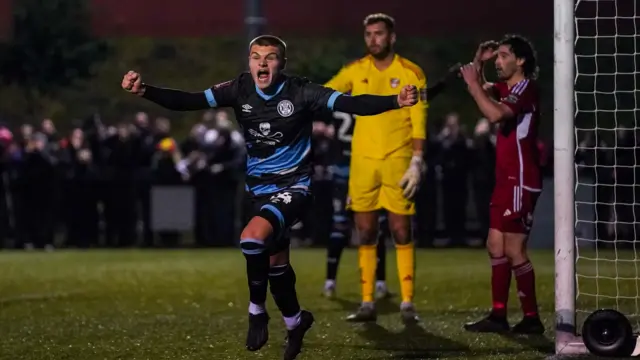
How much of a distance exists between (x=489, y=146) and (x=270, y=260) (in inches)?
453

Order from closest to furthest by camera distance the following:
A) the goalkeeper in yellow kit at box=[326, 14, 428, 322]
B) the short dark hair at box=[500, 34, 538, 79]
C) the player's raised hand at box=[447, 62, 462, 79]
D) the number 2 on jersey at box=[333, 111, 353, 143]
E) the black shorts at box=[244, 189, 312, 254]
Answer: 1. the black shorts at box=[244, 189, 312, 254]
2. the short dark hair at box=[500, 34, 538, 79]
3. the player's raised hand at box=[447, 62, 462, 79]
4. the goalkeeper in yellow kit at box=[326, 14, 428, 322]
5. the number 2 on jersey at box=[333, 111, 353, 143]

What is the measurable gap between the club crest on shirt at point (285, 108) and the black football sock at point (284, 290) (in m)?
0.92

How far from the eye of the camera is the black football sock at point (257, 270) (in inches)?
287

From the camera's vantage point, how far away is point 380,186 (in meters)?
9.95

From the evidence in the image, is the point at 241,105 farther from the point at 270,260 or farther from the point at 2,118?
the point at 2,118

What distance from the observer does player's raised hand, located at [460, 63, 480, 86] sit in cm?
826

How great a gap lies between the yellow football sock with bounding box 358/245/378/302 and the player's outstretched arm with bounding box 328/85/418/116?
8.85 feet

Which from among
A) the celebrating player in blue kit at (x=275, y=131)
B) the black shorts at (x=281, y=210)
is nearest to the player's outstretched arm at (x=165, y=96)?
the celebrating player in blue kit at (x=275, y=131)

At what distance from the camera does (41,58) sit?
24266 millimetres

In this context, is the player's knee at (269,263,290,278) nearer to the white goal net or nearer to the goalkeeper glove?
the goalkeeper glove

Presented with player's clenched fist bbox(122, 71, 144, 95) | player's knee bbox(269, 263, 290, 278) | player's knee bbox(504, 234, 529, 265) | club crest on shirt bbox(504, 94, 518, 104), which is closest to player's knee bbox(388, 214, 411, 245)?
player's knee bbox(504, 234, 529, 265)

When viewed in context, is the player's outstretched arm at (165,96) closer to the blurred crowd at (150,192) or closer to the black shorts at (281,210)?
the black shorts at (281,210)

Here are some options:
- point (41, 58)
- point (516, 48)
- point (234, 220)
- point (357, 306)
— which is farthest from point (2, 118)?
point (516, 48)

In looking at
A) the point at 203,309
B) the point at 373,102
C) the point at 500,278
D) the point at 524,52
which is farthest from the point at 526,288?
the point at 203,309
